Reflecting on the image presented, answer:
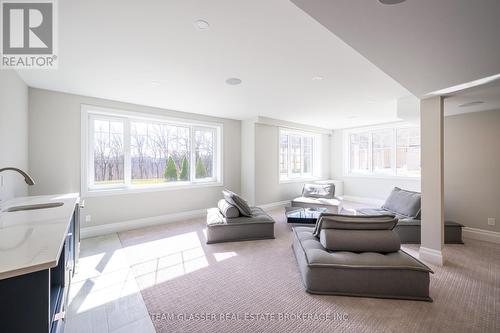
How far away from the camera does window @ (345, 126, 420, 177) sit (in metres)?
5.77

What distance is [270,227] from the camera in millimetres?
3578

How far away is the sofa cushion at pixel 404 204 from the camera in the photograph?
11.7 feet

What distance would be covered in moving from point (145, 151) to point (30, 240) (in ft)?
11.6

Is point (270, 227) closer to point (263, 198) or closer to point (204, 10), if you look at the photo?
point (263, 198)

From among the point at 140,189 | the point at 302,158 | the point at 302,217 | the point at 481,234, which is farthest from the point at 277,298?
the point at 302,158

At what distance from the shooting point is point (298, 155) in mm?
6848

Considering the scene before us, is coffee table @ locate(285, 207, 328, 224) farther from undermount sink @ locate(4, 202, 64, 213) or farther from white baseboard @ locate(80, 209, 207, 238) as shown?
undermount sink @ locate(4, 202, 64, 213)

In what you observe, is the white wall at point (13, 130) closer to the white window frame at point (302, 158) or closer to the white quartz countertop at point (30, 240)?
→ the white quartz countertop at point (30, 240)

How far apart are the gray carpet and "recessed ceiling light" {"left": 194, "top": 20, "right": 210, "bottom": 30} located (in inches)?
96.7

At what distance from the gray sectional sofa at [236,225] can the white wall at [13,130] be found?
8.03 ft

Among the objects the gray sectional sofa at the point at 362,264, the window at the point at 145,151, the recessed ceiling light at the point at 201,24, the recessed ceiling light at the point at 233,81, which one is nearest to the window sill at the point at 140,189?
the window at the point at 145,151

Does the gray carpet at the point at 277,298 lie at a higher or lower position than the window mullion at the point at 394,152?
lower

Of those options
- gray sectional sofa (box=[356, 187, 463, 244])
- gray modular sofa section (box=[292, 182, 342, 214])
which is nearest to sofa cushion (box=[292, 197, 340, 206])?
gray modular sofa section (box=[292, 182, 342, 214])

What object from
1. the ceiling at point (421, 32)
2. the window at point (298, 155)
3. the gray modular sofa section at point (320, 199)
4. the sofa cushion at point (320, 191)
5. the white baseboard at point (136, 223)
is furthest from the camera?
the window at point (298, 155)
